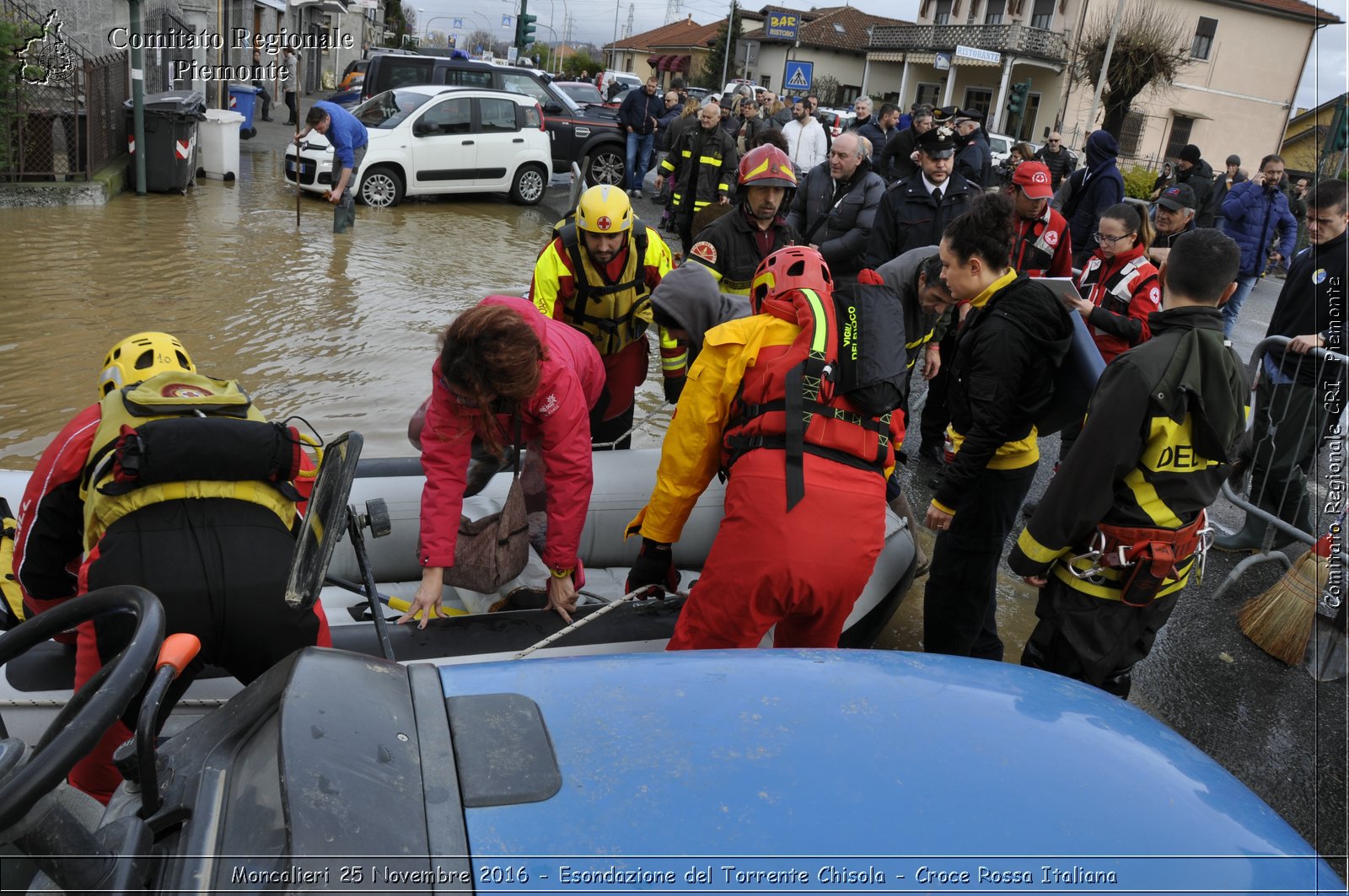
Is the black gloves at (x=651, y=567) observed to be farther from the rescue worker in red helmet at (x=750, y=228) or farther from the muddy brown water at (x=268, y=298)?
the rescue worker in red helmet at (x=750, y=228)

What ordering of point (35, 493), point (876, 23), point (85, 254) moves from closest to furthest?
point (35, 493)
point (85, 254)
point (876, 23)

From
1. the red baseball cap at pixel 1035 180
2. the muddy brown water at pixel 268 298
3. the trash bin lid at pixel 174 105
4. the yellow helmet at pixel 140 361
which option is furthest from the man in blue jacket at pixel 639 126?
the yellow helmet at pixel 140 361

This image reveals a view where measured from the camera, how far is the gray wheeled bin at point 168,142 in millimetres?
12984

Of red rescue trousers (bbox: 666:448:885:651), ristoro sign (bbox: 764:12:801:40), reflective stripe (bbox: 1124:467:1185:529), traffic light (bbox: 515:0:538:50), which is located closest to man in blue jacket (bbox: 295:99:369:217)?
red rescue trousers (bbox: 666:448:885:651)

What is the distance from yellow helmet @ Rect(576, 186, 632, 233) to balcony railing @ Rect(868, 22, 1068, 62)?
44729mm

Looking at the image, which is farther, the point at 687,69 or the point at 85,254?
the point at 687,69

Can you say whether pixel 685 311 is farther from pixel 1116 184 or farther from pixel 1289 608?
pixel 1116 184

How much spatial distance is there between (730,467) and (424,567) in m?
1.07

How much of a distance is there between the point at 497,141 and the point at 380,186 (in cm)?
186

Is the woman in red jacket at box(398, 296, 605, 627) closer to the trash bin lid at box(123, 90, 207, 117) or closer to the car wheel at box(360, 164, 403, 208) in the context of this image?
the car wheel at box(360, 164, 403, 208)

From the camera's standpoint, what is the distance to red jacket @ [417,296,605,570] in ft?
10.2

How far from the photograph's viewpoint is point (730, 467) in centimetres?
284

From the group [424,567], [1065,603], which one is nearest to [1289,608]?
Result: [1065,603]

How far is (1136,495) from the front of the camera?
3035 millimetres
